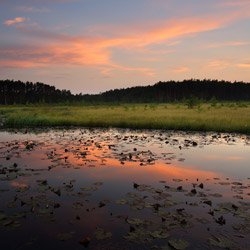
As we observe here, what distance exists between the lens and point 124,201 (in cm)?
690

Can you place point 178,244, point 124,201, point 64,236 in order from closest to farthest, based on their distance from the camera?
point 178,244
point 64,236
point 124,201

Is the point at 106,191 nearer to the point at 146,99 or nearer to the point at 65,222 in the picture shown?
the point at 65,222

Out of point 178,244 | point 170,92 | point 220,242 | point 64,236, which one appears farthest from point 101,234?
point 170,92

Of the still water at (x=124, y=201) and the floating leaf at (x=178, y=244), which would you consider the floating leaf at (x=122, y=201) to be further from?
the floating leaf at (x=178, y=244)

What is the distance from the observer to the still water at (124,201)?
5.01m

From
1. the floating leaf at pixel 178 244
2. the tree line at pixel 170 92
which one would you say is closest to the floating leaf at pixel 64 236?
the floating leaf at pixel 178 244

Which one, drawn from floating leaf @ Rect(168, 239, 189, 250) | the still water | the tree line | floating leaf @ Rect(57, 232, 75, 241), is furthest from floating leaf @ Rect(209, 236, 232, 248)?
the tree line

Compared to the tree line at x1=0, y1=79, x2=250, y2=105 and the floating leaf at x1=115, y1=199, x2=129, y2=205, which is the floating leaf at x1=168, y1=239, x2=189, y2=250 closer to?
the floating leaf at x1=115, y1=199, x2=129, y2=205

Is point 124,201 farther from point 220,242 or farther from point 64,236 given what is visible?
point 220,242

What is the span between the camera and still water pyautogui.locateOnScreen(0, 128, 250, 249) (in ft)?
16.4

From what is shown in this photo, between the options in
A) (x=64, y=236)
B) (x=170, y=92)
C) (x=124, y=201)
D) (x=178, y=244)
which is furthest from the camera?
(x=170, y=92)

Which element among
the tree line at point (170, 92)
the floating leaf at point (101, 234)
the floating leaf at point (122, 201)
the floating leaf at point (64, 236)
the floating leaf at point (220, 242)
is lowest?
the floating leaf at point (64, 236)

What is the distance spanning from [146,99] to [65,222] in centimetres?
14960

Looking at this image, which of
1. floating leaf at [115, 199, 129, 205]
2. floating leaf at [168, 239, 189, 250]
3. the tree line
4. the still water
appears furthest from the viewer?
the tree line
